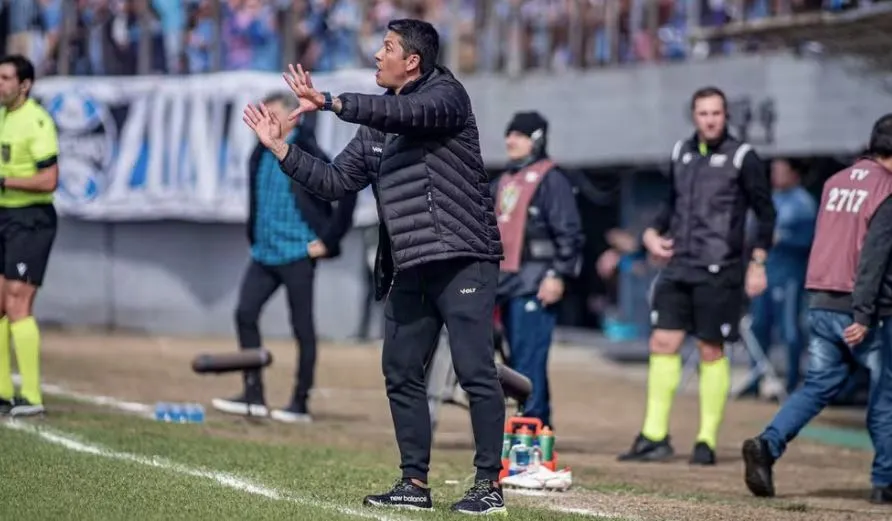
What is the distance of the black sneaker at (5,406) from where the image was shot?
37.3 ft

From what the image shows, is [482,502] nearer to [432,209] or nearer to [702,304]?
[432,209]

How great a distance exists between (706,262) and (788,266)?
5.43 metres

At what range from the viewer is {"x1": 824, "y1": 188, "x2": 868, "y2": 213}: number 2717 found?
393 inches

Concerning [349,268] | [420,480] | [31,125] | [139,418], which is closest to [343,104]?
[420,480]

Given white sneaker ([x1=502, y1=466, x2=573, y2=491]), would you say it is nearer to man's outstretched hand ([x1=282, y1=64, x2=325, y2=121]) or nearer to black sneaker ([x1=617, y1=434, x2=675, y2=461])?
black sneaker ([x1=617, y1=434, x2=675, y2=461])

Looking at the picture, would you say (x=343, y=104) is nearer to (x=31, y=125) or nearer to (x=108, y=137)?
(x=31, y=125)

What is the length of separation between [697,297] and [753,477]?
1955 mm

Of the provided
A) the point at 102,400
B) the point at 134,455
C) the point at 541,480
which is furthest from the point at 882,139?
the point at 102,400

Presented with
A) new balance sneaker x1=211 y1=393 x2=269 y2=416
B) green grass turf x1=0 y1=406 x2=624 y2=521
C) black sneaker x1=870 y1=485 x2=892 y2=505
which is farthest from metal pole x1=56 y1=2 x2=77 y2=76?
black sneaker x1=870 y1=485 x2=892 y2=505

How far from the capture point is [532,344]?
37.6ft

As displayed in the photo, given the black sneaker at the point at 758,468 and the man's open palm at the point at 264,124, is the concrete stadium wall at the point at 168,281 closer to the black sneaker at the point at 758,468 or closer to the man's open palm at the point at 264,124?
the black sneaker at the point at 758,468

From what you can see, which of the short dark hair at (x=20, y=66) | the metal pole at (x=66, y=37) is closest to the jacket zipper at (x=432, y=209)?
the short dark hair at (x=20, y=66)

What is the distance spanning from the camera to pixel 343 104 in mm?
7379

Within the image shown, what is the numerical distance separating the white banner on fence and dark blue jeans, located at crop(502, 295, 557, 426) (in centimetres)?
1017
